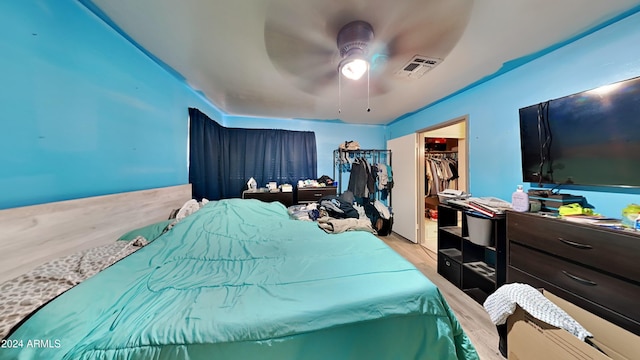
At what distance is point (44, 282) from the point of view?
74 cm

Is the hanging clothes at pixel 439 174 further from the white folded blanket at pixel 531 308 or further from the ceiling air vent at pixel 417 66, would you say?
the white folded blanket at pixel 531 308

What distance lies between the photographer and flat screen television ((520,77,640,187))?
47.2 inches

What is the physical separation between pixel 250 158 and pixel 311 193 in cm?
125

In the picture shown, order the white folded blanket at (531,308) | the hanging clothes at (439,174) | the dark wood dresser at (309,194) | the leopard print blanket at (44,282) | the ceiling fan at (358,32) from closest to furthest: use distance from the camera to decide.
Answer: the leopard print blanket at (44,282), the white folded blanket at (531,308), the ceiling fan at (358,32), the dark wood dresser at (309,194), the hanging clothes at (439,174)

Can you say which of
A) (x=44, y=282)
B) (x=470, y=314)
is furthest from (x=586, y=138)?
(x=44, y=282)

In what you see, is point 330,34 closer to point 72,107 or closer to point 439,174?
point 72,107

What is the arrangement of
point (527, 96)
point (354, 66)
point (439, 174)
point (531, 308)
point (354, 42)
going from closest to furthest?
1. point (531, 308)
2. point (354, 42)
3. point (354, 66)
4. point (527, 96)
5. point (439, 174)

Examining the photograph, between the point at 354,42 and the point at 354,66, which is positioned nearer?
the point at 354,42

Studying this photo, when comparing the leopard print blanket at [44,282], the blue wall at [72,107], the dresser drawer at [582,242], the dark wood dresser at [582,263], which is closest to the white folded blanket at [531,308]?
the dark wood dresser at [582,263]

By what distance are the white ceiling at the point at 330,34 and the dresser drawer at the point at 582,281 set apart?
154cm

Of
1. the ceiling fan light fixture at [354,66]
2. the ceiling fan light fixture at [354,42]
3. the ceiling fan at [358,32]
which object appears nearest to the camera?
the ceiling fan at [358,32]

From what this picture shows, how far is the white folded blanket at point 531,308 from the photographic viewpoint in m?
1.01

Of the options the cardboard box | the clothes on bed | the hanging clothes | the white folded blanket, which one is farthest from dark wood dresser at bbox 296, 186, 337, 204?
the cardboard box

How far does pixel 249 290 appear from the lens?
90 cm
